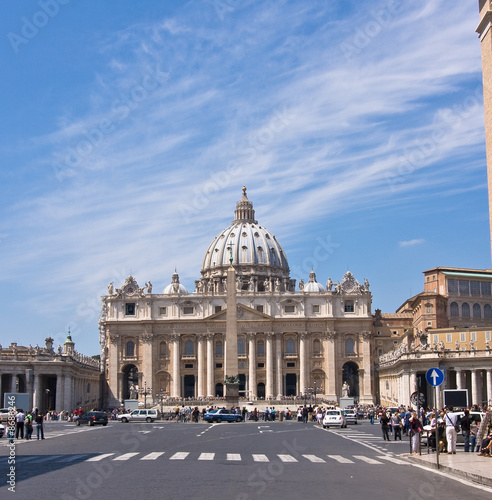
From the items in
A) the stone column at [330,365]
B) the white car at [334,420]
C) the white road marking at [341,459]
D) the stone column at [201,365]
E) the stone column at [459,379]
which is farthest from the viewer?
the stone column at [201,365]

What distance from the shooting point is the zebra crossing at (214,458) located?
25.6 meters

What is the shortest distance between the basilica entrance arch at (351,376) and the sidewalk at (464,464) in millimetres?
95564

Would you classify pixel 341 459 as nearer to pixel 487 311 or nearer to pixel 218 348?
pixel 487 311

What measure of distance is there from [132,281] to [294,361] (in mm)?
27121

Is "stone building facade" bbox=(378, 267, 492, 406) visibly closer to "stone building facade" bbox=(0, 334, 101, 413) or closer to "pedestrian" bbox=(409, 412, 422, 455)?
"stone building facade" bbox=(0, 334, 101, 413)

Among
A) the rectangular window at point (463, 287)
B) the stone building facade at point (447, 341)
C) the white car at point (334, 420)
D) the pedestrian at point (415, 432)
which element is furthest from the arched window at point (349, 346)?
the pedestrian at point (415, 432)

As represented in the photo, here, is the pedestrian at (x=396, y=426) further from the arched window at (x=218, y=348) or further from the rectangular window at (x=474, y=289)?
the arched window at (x=218, y=348)

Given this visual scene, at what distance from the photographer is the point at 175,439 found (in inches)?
1522

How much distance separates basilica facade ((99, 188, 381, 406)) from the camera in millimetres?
119438

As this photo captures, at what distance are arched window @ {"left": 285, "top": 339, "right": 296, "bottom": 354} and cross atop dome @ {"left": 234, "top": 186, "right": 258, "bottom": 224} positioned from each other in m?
48.0

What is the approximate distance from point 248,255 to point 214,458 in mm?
128786

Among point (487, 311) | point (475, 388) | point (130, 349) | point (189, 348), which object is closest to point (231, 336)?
point (475, 388)

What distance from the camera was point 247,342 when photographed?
120625mm

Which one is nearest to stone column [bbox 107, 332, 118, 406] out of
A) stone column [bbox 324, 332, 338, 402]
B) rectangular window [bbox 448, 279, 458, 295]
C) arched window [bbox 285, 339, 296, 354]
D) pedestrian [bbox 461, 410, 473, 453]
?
arched window [bbox 285, 339, 296, 354]
